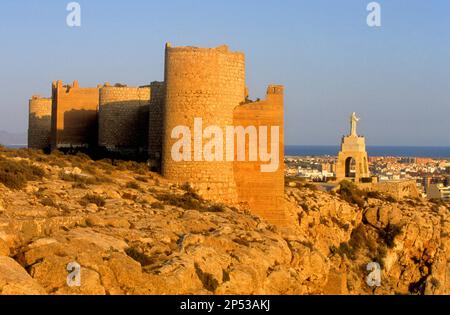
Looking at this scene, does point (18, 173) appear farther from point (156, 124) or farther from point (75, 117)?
point (75, 117)

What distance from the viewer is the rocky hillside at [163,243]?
34.9 feet

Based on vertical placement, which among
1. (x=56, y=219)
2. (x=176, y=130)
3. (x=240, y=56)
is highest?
(x=240, y=56)

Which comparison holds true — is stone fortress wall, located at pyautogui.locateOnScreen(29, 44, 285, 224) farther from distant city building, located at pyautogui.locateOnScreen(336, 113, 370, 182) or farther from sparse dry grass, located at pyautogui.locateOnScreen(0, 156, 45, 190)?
distant city building, located at pyautogui.locateOnScreen(336, 113, 370, 182)

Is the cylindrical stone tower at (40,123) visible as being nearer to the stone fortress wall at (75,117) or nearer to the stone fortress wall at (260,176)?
the stone fortress wall at (75,117)

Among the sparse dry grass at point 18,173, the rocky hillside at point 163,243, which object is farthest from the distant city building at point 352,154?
the sparse dry grass at point 18,173

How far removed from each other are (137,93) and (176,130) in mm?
6370

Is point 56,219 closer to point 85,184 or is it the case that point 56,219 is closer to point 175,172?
point 85,184

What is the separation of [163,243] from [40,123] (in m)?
20.1

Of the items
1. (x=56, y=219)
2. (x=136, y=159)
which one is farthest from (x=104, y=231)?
(x=136, y=159)

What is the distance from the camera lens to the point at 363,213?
2662 centimetres

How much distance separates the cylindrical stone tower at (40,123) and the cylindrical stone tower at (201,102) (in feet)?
41.2

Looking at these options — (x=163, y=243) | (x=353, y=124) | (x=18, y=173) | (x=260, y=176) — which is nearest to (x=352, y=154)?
(x=353, y=124)

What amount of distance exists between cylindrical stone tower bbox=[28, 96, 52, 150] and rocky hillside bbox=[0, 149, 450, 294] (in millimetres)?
8690

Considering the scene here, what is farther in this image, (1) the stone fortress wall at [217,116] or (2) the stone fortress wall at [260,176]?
(2) the stone fortress wall at [260,176]
